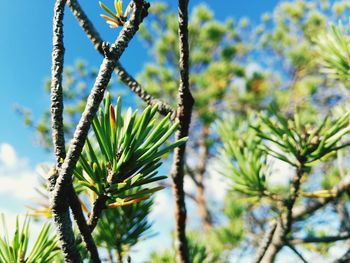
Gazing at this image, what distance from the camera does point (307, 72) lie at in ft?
13.3

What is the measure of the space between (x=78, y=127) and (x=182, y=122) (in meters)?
0.13

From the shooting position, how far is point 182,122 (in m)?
0.33

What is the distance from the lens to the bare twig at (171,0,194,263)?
0.29 m

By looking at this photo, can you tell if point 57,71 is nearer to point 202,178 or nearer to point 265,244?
point 265,244

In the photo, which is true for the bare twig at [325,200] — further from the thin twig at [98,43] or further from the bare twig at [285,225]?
the thin twig at [98,43]

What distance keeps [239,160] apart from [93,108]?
0.43 meters

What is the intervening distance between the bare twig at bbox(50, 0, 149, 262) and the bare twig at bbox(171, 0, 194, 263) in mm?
52

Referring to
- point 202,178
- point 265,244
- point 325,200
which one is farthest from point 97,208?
point 202,178

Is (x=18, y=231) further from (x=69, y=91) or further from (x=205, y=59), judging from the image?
(x=205, y=59)

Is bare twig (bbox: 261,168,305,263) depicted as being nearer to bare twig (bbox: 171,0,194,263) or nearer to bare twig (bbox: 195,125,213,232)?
bare twig (bbox: 171,0,194,263)

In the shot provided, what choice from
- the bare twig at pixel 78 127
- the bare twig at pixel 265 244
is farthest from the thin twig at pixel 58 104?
the bare twig at pixel 265 244

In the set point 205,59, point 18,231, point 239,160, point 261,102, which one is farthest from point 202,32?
point 18,231

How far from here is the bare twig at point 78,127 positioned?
219 mm

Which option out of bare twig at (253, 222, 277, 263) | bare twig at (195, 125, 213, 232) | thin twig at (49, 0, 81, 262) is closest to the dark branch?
thin twig at (49, 0, 81, 262)
